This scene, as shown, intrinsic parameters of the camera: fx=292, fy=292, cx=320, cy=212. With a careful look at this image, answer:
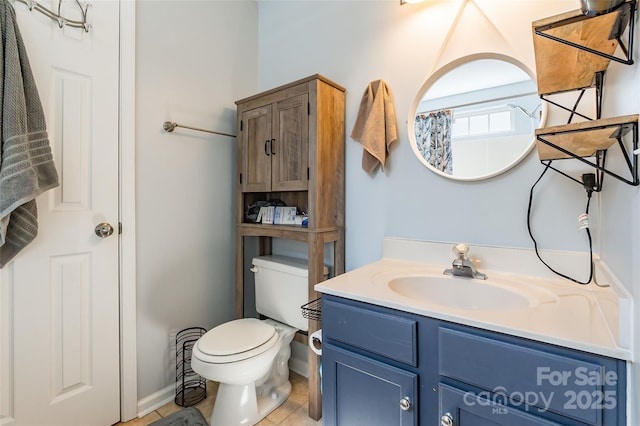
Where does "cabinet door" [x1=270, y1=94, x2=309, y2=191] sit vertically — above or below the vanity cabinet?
above

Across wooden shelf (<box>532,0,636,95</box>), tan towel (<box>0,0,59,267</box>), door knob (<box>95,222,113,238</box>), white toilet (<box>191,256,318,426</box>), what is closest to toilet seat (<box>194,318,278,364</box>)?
A: white toilet (<box>191,256,318,426</box>)

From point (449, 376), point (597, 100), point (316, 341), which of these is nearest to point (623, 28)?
point (597, 100)

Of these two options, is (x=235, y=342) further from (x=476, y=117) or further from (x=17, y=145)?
(x=476, y=117)

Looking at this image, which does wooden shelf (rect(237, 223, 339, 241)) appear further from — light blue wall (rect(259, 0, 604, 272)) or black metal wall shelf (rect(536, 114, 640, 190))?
black metal wall shelf (rect(536, 114, 640, 190))

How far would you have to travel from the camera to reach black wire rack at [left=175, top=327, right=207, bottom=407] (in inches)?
64.2

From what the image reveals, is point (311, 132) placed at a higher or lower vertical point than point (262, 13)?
lower

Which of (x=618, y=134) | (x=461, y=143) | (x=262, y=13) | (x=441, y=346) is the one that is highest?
(x=262, y=13)

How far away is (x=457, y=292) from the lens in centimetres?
116

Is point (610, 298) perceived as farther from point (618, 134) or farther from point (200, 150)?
point (200, 150)

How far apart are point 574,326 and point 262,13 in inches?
94.4

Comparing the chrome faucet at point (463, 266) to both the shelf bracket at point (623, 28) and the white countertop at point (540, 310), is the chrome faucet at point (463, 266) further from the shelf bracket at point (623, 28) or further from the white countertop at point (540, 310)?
the shelf bracket at point (623, 28)

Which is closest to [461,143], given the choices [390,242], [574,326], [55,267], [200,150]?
[390,242]

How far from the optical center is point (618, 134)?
674mm

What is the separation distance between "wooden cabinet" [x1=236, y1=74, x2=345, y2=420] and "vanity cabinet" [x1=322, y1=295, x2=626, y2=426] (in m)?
0.48
